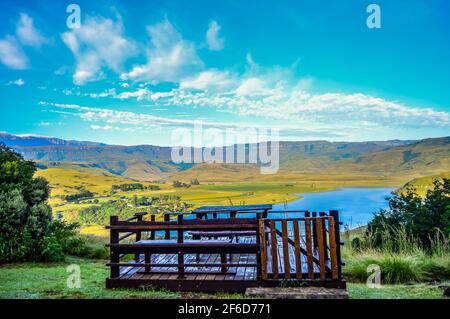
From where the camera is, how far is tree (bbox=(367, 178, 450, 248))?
9891 millimetres

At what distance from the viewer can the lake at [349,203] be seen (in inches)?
453

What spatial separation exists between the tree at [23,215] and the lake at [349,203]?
6.86 meters

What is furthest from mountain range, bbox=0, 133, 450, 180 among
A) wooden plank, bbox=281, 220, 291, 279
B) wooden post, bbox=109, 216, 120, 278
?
wooden plank, bbox=281, 220, 291, 279

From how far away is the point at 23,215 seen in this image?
29.4 ft

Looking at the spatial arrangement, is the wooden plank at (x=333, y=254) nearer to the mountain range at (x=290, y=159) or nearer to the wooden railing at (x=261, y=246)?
the wooden railing at (x=261, y=246)

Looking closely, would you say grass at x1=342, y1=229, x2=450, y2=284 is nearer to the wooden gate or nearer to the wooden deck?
the wooden deck

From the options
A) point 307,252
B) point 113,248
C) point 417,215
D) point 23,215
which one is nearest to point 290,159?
point 417,215

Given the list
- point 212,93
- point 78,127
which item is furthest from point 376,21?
point 78,127

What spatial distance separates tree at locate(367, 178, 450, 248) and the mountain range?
4138cm

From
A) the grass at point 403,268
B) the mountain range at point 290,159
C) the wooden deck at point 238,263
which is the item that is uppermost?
the mountain range at point 290,159

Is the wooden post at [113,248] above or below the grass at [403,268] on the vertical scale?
above

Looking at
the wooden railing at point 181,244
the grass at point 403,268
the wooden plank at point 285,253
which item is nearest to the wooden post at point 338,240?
the wooden plank at point 285,253

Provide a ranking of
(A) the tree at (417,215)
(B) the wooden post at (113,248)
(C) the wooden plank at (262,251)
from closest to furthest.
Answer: (C) the wooden plank at (262,251) < (B) the wooden post at (113,248) < (A) the tree at (417,215)
